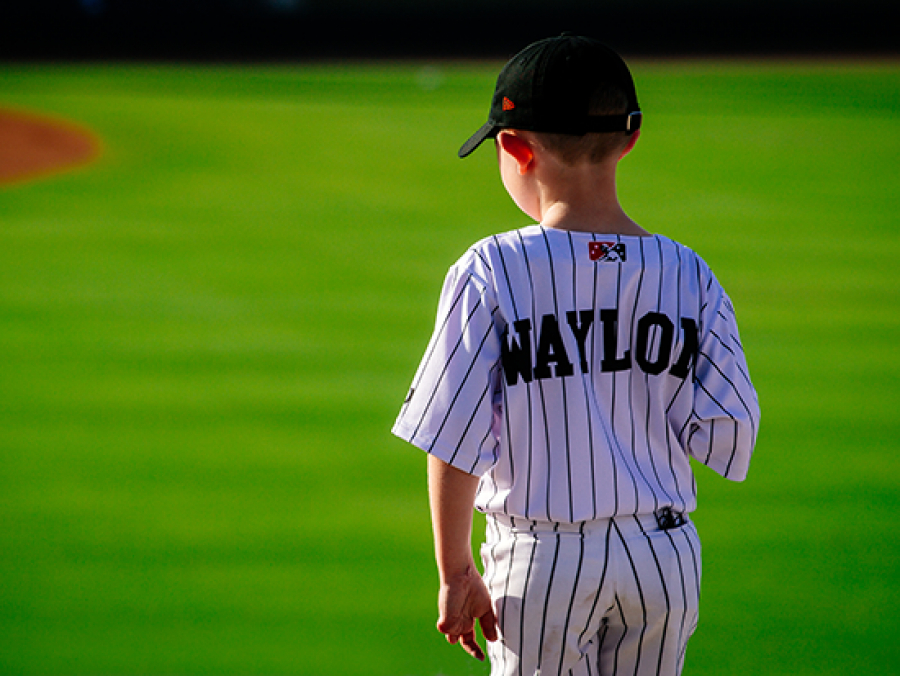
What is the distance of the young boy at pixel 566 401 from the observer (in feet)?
4.48

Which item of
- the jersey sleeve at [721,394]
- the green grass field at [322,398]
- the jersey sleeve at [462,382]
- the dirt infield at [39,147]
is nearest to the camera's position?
the jersey sleeve at [462,382]

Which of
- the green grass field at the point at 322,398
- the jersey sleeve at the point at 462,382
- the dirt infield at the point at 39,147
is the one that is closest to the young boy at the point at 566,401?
the jersey sleeve at the point at 462,382

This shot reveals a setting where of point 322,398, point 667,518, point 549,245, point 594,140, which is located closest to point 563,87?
point 594,140

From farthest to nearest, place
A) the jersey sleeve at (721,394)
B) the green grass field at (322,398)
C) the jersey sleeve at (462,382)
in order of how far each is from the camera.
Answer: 1. the green grass field at (322,398)
2. the jersey sleeve at (721,394)
3. the jersey sleeve at (462,382)

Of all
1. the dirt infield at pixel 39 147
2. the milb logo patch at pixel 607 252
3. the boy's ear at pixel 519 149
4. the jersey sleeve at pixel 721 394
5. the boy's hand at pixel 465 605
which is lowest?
the boy's hand at pixel 465 605

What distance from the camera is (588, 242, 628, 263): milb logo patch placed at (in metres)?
1.37

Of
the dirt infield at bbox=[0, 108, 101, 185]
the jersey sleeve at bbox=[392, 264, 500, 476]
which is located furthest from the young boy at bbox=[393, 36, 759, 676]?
the dirt infield at bbox=[0, 108, 101, 185]

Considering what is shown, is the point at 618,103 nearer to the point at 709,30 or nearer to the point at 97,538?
the point at 97,538

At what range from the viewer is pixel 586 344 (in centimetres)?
139

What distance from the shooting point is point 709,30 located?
1817 cm

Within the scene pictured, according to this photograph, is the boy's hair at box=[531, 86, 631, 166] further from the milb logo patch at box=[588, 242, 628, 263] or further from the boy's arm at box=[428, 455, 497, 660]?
the boy's arm at box=[428, 455, 497, 660]

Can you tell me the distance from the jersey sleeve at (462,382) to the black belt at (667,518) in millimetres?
262

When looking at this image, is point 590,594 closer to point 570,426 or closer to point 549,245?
point 570,426

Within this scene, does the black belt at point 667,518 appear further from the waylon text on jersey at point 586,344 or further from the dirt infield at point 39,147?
the dirt infield at point 39,147
